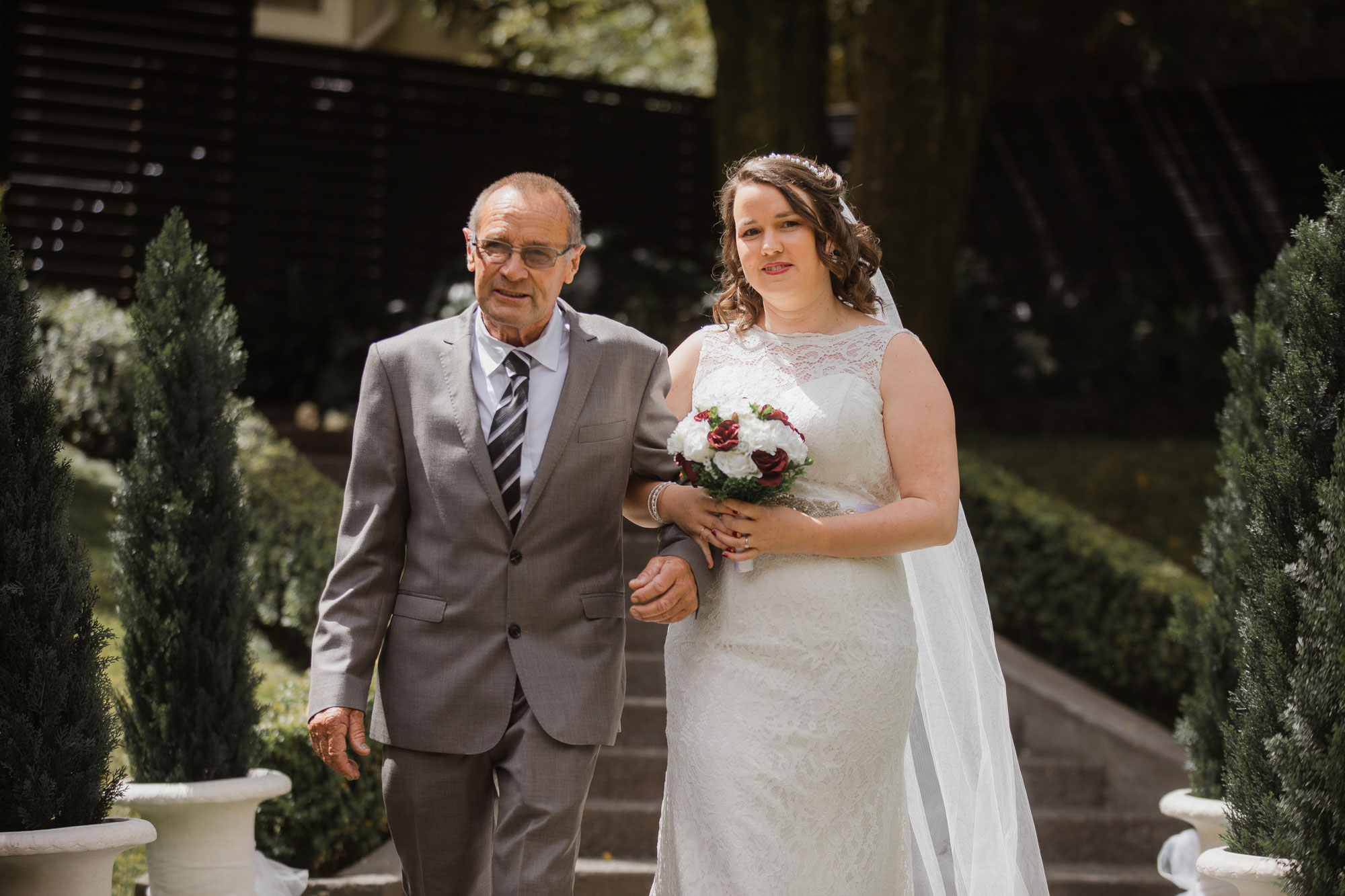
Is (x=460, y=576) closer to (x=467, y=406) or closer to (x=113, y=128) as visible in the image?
(x=467, y=406)

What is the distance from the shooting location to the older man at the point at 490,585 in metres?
3.23

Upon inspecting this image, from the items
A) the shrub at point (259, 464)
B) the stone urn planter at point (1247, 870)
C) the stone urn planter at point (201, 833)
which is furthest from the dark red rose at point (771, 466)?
the shrub at point (259, 464)

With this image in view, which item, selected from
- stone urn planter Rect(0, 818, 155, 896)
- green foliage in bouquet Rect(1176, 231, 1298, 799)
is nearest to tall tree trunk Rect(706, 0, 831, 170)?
green foliage in bouquet Rect(1176, 231, 1298, 799)

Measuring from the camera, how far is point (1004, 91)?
503 inches

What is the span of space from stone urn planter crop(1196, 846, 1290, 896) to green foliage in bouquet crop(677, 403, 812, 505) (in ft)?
5.10

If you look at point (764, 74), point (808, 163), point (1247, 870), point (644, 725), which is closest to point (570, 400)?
point (808, 163)

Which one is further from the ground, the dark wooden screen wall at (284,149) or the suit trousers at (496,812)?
the dark wooden screen wall at (284,149)

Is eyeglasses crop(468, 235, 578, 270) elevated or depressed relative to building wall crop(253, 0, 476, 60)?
depressed

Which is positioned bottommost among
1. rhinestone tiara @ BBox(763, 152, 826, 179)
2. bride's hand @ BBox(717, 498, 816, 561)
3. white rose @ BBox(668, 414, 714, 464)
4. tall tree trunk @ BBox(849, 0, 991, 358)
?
bride's hand @ BBox(717, 498, 816, 561)

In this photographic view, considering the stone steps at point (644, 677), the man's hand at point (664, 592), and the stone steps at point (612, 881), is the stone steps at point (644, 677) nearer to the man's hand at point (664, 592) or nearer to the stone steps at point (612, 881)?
the stone steps at point (612, 881)

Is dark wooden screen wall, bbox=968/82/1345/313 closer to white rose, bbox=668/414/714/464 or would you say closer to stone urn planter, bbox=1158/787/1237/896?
stone urn planter, bbox=1158/787/1237/896

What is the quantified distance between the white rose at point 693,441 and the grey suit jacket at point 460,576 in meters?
0.17

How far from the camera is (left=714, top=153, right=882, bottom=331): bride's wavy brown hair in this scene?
3.62 metres

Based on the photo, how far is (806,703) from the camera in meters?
3.47
